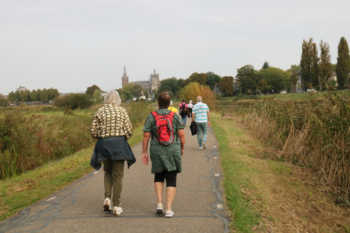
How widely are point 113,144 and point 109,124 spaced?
0.31 meters

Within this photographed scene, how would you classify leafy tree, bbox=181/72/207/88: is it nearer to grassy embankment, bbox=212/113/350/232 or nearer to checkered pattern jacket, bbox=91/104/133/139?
grassy embankment, bbox=212/113/350/232

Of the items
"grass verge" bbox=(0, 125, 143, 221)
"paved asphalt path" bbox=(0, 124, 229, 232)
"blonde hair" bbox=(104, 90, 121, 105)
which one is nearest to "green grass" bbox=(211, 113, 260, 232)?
"paved asphalt path" bbox=(0, 124, 229, 232)

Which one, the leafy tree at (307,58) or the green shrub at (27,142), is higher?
the leafy tree at (307,58)

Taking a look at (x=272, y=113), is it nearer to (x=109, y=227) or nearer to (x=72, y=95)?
(x=109, y=227)

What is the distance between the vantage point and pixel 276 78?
106 metres

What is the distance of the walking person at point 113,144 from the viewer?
4.67m

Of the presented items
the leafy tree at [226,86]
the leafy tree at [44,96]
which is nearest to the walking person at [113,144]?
the leafy tree at [44,96]

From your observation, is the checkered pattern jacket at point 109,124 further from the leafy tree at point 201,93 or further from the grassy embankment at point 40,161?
the leafy tree at point 201,93

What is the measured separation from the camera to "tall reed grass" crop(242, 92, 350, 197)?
677 centimetres

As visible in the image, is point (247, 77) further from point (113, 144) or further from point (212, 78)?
point (113, 144)

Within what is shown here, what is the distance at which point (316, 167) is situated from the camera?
8117mm

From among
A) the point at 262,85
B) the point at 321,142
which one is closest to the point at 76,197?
the point at 321,142

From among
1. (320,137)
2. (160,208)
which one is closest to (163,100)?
(160,208)

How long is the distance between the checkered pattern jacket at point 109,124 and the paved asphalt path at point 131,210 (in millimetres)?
1250
